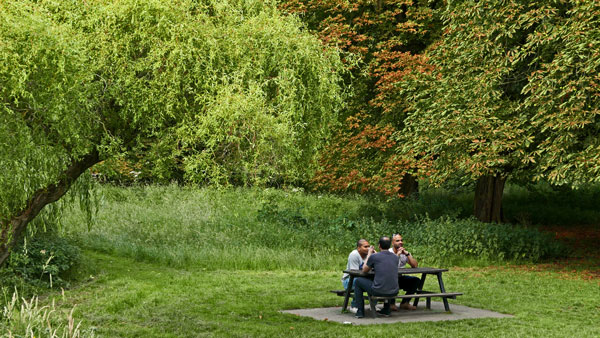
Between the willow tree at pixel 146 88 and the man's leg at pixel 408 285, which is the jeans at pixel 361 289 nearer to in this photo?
the man's leg at pixel 408 285

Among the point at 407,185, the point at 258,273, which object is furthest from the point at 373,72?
the point at 258,273

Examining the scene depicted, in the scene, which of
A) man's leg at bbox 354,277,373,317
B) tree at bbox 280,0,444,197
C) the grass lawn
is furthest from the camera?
Result: tree at bbox 280,0,444,197

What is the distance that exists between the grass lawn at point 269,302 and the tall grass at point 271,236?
2.44 feet

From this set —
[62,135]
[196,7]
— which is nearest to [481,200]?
[196,7]

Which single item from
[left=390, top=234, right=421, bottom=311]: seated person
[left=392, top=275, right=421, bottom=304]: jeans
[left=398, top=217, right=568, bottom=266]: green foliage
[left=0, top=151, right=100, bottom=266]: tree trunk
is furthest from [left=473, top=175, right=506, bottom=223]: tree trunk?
[left=0, top=151, right=100, bottom=266]: tree trunk

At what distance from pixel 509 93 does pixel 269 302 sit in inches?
400

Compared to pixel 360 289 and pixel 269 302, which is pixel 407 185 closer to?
pixel 269 302

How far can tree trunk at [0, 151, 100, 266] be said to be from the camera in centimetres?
1049

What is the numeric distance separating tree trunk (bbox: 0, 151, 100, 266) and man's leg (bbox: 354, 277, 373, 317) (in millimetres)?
4462

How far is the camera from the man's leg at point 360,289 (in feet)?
38.7

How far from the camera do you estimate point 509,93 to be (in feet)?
65.7

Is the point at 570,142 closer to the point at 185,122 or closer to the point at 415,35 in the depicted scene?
the point at 415,35

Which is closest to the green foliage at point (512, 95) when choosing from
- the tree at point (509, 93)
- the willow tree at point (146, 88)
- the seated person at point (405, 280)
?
the tree at point (509, 93)

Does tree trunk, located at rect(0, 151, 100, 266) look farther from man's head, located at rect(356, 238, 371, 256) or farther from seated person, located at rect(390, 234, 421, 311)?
seated person, located at rect(390, 234, 421, 311)
